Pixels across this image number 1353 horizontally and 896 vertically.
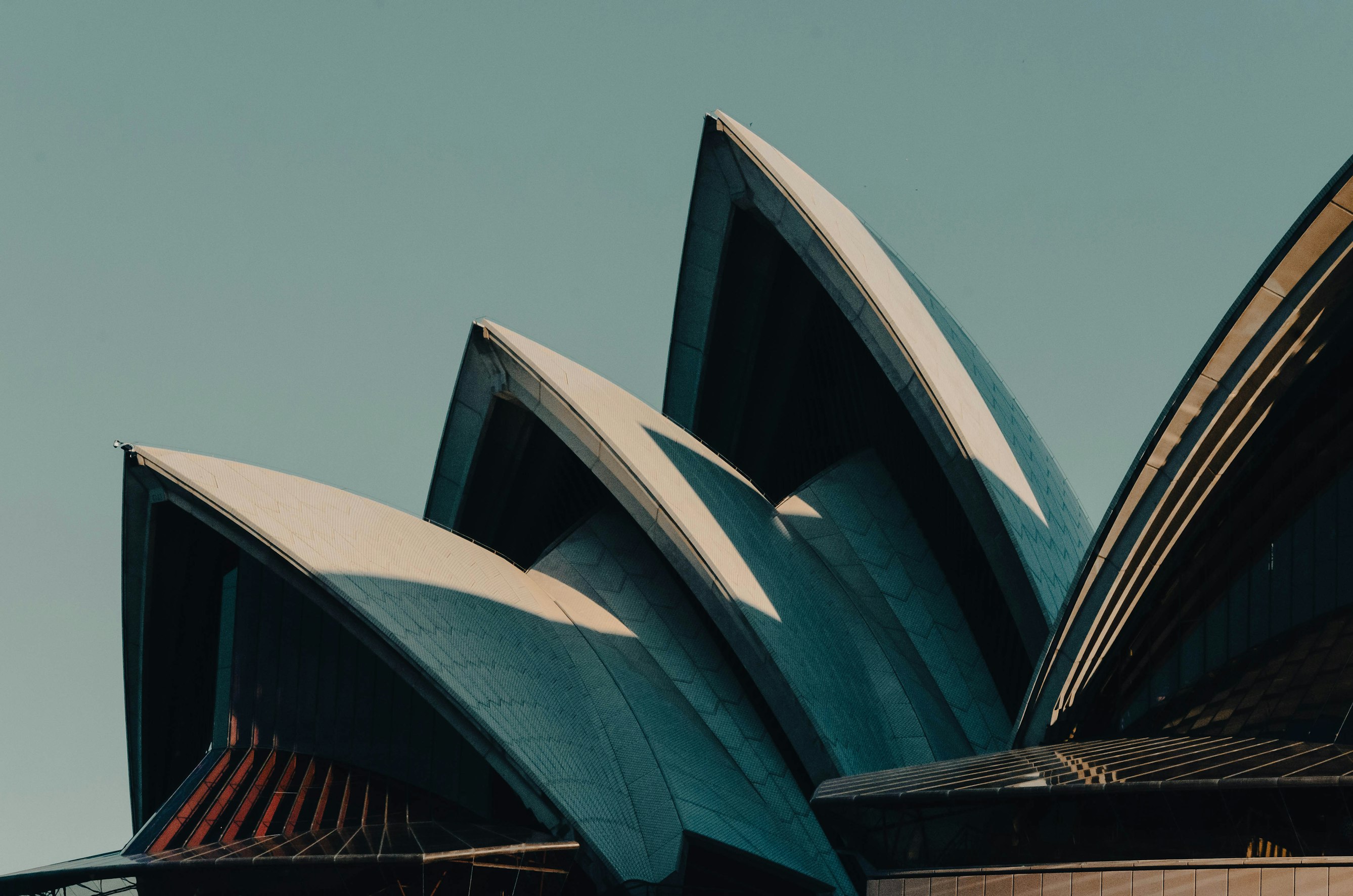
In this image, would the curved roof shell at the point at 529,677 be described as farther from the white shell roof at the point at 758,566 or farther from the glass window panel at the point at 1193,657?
the glass window panel at the point at 1193,657

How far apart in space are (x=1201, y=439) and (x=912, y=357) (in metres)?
7.53

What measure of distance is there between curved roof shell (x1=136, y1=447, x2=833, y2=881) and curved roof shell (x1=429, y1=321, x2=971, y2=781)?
187 centimetres

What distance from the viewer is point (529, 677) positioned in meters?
24.7

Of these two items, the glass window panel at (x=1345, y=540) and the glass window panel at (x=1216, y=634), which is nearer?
the glass window panel at (x=1345, y=540)

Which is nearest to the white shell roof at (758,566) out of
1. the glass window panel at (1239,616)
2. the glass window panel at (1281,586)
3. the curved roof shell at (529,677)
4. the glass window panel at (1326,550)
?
the curved roof shell at (529,677)

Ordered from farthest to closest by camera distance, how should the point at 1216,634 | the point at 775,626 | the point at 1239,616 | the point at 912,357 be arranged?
the point at 912,357 → the point at 775,626 → the point at 1216,634 → the point at 1239,616

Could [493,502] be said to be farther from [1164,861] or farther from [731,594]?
[1164,861]

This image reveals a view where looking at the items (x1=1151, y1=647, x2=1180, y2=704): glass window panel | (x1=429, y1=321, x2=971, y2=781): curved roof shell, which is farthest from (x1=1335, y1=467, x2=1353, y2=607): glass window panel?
(x1=429, y1=321, x2=971, y2=781): curved roof shell

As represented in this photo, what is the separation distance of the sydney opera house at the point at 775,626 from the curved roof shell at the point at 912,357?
107mm

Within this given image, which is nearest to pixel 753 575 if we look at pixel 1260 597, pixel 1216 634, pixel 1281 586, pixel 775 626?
pixel 775 626

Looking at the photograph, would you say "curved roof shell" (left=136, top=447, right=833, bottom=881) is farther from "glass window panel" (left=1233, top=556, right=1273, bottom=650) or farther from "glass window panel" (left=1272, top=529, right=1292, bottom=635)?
"glass window panel" (left=1272, top=529, right=1292, bottom=635)

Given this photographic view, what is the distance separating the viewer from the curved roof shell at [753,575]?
2520cm

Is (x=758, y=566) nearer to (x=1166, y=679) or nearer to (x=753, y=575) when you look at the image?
(x=753, y=575)

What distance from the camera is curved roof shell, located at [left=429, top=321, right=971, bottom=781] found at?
25203 mm
